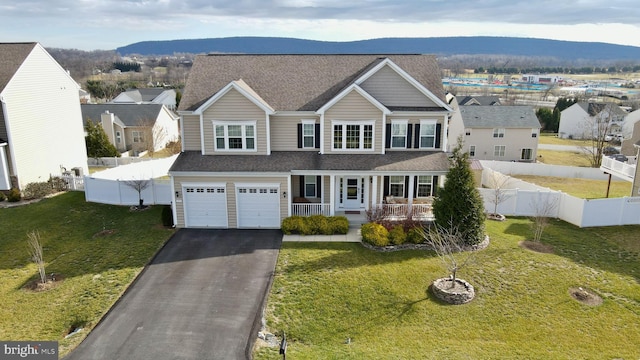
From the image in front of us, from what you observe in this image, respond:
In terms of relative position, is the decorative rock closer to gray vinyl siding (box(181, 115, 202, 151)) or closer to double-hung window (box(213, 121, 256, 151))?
double-hung window (box(213, 121, 256, 151))

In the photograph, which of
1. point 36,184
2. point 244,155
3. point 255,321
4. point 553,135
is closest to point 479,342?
point 255,321

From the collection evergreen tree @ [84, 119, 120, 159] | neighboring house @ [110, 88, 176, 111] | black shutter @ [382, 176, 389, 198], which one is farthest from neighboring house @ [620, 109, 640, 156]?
neighboring house @ [110, 88, 176, 111]

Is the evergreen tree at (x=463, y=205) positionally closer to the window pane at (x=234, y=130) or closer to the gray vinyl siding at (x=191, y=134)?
the window pane at (x=234, y=130)

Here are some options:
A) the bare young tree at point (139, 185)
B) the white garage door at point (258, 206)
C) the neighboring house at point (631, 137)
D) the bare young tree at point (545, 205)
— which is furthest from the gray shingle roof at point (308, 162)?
the neighboring house at point (631, 137)

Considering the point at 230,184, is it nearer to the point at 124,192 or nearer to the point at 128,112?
the point at 124,192

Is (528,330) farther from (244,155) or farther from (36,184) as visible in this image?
(36,184)

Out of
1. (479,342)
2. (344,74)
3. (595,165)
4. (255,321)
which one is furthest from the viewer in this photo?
(595,165)
